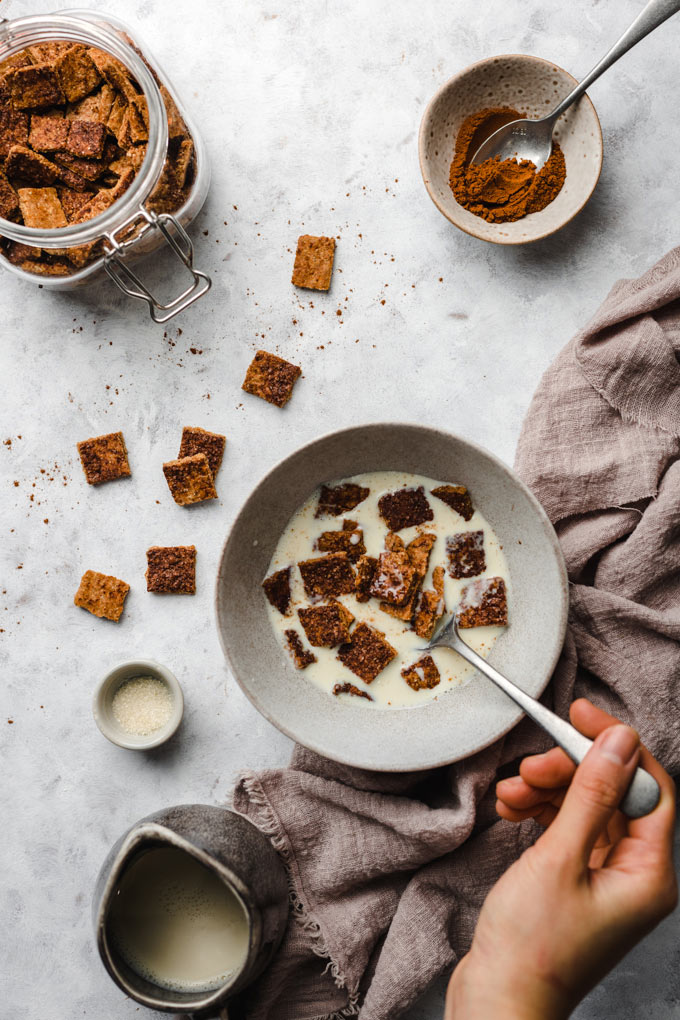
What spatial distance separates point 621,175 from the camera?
5.73 feet

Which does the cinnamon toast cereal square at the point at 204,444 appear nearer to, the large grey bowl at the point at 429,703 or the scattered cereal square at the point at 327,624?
the large grey bowl at the point at 429,703

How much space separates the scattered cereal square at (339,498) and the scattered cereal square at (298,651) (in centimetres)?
25

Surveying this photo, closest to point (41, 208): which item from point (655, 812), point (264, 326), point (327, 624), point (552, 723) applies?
point (264, 326)

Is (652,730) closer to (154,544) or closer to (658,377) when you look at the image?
(658,377)

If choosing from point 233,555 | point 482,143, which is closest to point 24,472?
point 233,555

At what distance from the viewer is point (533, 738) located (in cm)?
160

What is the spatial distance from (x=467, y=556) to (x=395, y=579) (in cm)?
16

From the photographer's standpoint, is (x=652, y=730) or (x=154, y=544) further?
(x=154, y=544)

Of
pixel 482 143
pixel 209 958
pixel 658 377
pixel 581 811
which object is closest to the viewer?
pixel 581 811

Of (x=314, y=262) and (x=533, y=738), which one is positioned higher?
(x=314, y=262)

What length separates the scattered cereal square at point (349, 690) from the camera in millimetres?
1620

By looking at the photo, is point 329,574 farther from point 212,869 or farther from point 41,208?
point 41,208

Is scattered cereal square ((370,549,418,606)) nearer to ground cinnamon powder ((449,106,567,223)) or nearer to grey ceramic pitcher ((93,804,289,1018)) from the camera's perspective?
grey ceramic pitcher ((93,804,289,1018))

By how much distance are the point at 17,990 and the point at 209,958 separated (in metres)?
0.55
